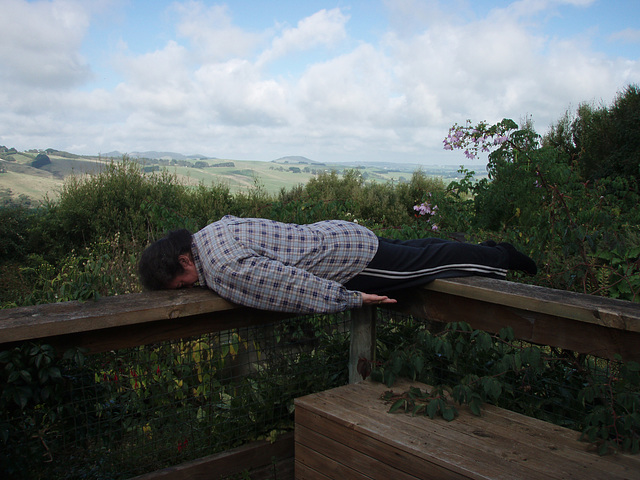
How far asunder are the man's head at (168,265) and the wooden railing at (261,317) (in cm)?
8

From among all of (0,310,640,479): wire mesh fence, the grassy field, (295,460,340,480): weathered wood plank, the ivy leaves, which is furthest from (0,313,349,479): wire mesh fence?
the grassy field

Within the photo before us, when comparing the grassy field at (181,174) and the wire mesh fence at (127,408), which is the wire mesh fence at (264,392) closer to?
the wire mesh fence at (127,408)

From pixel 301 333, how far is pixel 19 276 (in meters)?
6.63

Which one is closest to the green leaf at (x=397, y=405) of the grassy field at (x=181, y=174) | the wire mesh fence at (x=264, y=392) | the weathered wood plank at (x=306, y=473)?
the wire mesh fence at (x=264, y=392)

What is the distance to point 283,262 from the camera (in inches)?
78.7

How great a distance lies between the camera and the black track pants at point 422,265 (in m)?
2.08

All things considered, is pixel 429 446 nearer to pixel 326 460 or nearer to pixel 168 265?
pixel 326 460

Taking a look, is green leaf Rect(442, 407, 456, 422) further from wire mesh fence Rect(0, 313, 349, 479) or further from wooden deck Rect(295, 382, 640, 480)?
wire mesh fence Rect(0, 313, 349, 479)

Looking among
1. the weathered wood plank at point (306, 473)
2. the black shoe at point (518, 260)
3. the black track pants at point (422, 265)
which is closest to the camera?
the weathered wood plank at point (306, 473)

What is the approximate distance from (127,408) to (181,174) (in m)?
9.42

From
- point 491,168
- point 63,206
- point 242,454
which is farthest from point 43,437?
point 63,206

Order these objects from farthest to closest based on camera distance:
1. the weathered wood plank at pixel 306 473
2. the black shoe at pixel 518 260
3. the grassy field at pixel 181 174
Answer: the grassy field at pixel 181 174
the black shoe at pixel 518 260
the weathered wood plank at pixel 306 473

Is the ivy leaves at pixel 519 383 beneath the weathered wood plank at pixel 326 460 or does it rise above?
above

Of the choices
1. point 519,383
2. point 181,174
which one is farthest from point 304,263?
point 181,174
